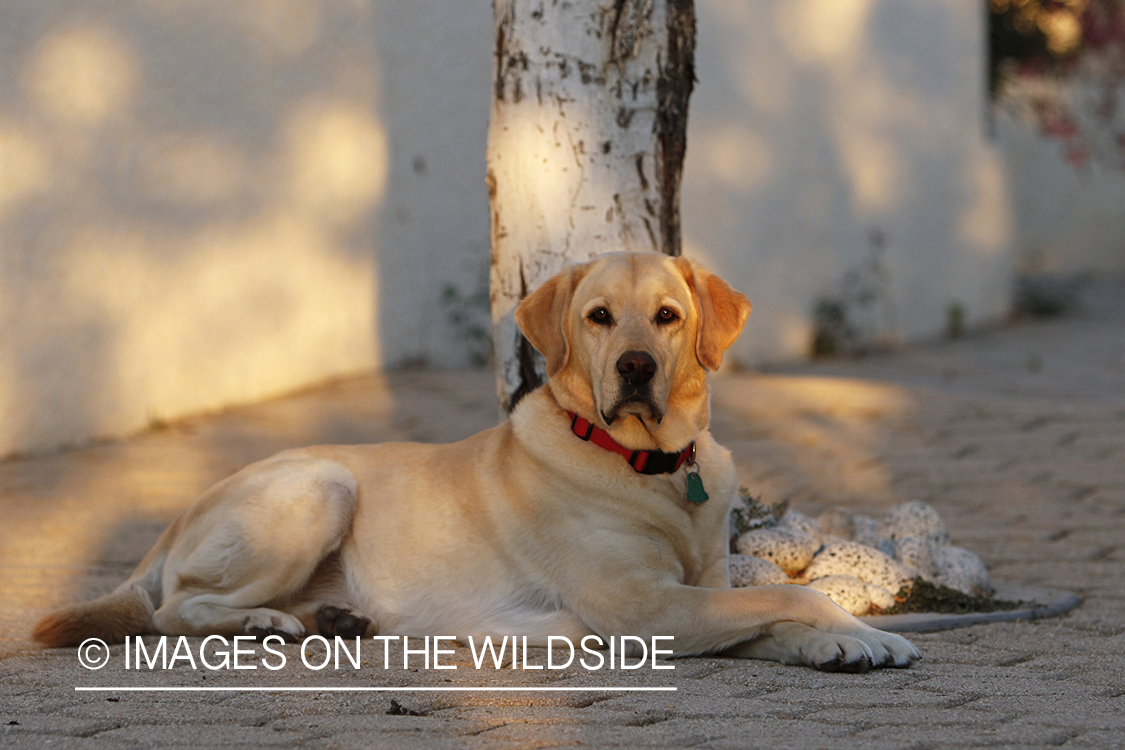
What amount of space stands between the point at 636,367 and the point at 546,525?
1.97ft

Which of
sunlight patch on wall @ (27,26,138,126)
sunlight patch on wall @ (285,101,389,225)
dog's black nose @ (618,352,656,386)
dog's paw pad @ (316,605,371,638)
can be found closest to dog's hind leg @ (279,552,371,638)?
dog's paw pad @ (316,605,371,638)

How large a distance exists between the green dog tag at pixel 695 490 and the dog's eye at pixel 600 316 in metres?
0.55

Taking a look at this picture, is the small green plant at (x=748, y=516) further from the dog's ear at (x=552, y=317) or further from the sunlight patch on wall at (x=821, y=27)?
the sunlight patch on wall at (x=821, y=27)

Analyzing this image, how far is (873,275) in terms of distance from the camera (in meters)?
11.8

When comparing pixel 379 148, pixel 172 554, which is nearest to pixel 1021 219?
pixel 379 148

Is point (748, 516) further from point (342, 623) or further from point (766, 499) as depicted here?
point (342, 623)

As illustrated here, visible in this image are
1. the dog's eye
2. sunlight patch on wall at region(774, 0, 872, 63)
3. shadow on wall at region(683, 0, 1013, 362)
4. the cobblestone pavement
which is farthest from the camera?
sunlight patch on wall at region(774, 0, 872, 63)

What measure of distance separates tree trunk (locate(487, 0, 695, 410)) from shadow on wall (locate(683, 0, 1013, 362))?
5732 mm

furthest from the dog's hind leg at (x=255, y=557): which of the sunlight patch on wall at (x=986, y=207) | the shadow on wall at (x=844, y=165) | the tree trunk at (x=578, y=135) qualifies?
the sunlight patch on wall at (x=986, y=207)

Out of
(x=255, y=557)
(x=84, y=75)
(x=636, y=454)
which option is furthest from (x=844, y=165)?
(x=255, y=557)

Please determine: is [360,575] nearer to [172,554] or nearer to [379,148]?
[172,554]

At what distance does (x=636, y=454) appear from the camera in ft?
11.4

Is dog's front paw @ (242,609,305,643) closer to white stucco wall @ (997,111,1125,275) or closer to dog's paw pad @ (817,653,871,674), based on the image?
dog's paw pad @ (817,653,871,674)

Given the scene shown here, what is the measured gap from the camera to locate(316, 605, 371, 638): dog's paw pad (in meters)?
3.65
